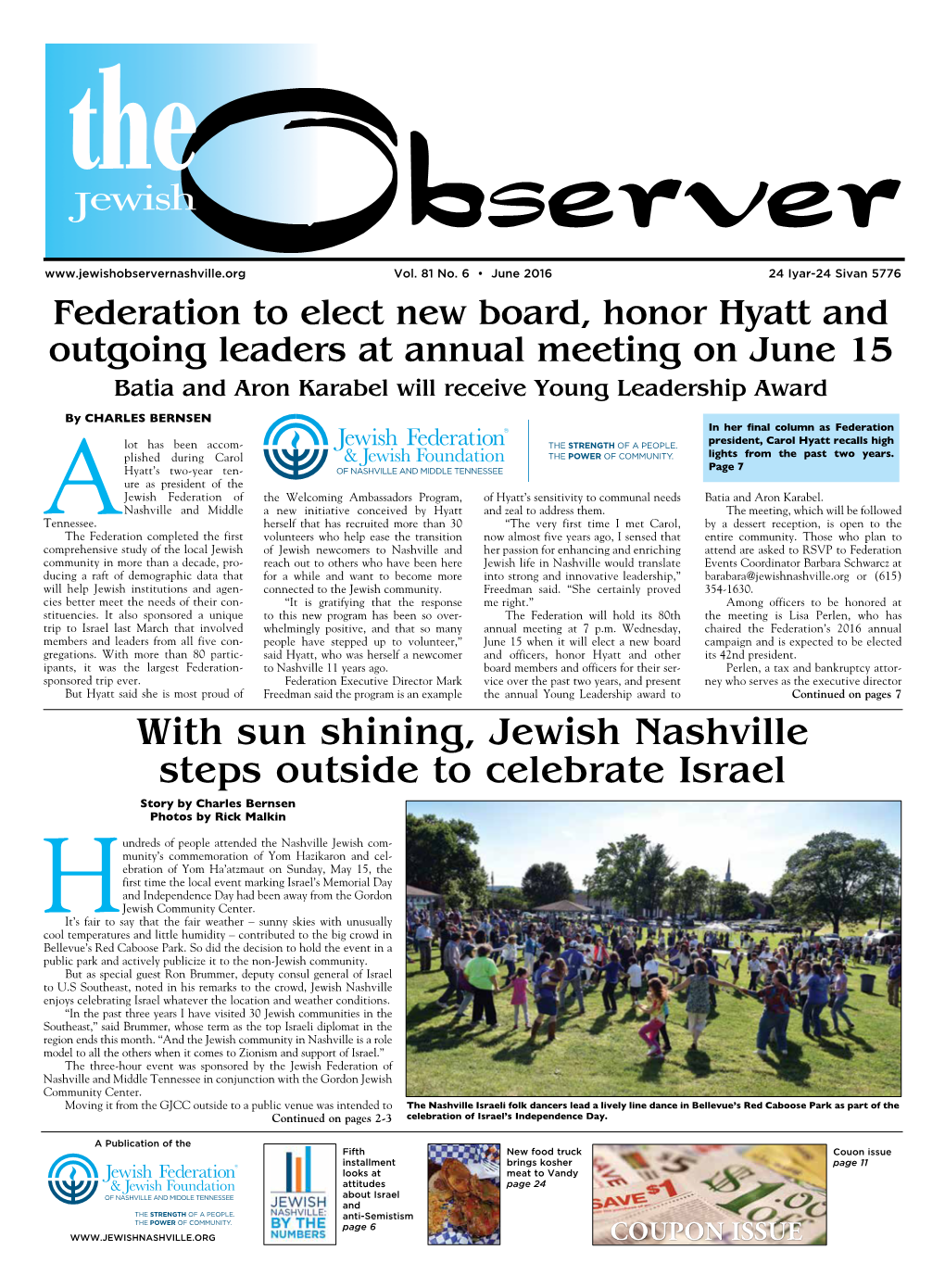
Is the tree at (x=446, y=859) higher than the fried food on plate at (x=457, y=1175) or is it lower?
higher

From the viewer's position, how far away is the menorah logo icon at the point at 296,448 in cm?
1012

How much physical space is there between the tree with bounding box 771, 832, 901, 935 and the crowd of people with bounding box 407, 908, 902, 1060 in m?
0.34

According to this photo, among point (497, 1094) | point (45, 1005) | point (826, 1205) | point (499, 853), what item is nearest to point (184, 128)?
point (499, 853)

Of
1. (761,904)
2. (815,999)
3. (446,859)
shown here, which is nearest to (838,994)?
(815,999)

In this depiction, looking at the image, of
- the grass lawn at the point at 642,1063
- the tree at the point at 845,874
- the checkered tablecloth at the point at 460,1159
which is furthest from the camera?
the tree at the point at 845,874

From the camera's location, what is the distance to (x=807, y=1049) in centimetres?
996

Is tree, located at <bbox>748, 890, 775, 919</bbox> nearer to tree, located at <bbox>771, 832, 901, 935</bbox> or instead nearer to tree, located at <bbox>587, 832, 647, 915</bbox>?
tree, located at <bbox>771, 832, 901, 935</bbox>

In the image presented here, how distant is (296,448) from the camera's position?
10141 millimetres

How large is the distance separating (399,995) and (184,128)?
31.8 feet

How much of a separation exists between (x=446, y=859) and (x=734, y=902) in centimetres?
342

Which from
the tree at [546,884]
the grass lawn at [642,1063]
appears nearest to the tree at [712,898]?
the grass lawn at [642,1063]

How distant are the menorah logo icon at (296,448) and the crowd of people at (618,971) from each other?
494 cm

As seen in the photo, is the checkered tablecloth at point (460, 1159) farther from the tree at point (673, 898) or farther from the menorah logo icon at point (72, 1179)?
the menorah logo icon at point (72, 1179)

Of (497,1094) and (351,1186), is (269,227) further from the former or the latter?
(351,1186)
